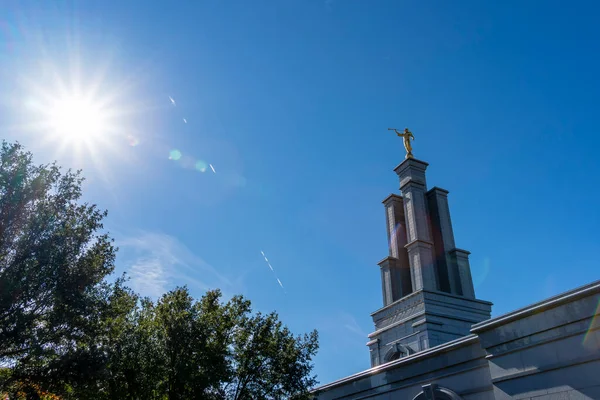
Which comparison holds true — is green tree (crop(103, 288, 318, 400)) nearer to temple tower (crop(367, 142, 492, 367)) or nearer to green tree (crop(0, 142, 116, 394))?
A: green tree (crop(0, 142, 116, 394))

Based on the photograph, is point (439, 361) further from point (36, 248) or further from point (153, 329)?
point (36, 248)

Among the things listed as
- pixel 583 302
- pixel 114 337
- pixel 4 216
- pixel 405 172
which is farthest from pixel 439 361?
pixel 405 172

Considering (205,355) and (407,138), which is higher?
(407,138)

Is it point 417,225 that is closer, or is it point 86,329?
point 86,329

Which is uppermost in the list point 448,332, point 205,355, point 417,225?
point 417,225

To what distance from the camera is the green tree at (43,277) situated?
1597 centimetres

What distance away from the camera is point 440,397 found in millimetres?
16312

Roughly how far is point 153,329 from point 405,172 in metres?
21.6

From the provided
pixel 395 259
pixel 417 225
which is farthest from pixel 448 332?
pixel 417 225

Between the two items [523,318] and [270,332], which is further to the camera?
[270,332]

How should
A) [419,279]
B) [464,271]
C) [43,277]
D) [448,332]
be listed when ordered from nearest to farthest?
[43,277] < [448,332] < [419,279] < [464,271]

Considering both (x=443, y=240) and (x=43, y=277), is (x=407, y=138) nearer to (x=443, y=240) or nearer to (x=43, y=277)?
(x=443, y=240)

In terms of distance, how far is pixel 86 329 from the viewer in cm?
1770

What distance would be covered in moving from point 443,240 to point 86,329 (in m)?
22.6
